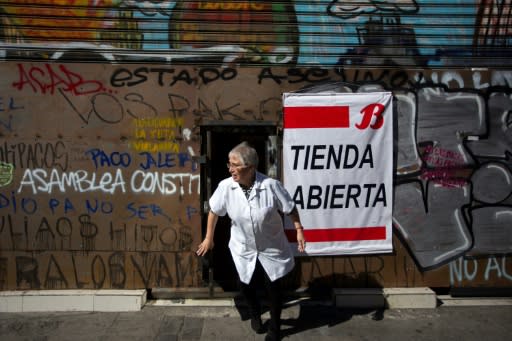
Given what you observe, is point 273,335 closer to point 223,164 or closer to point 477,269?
point 223,164

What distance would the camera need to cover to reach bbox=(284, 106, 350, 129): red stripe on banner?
4.34 metres

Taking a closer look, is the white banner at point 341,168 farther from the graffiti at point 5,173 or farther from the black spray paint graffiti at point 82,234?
the graffiti at point 5,173

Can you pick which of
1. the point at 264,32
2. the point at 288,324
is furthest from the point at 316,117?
the point at 288,324

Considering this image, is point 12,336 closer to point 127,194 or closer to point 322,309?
point 127,194

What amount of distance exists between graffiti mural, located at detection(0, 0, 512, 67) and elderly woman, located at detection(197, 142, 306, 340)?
1.49 m

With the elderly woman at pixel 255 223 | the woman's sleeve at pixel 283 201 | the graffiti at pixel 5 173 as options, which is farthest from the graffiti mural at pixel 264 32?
the woman's sleeve at pixel 283 201

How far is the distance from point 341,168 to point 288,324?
1690 millimetres

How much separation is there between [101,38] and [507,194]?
4.75 meters

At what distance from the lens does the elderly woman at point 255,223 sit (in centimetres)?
346

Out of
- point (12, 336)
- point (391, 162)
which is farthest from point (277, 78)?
point (12, 336)

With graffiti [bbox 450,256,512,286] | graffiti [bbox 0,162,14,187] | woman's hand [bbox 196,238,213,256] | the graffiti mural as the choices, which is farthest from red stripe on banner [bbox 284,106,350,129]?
graffiti [bbox 0,162,14,187]

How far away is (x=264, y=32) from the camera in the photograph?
174 inches

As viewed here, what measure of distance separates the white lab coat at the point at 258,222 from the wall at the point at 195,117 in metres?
0.87

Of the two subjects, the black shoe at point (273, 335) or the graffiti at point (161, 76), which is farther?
the graffiti at point (161, 76)
